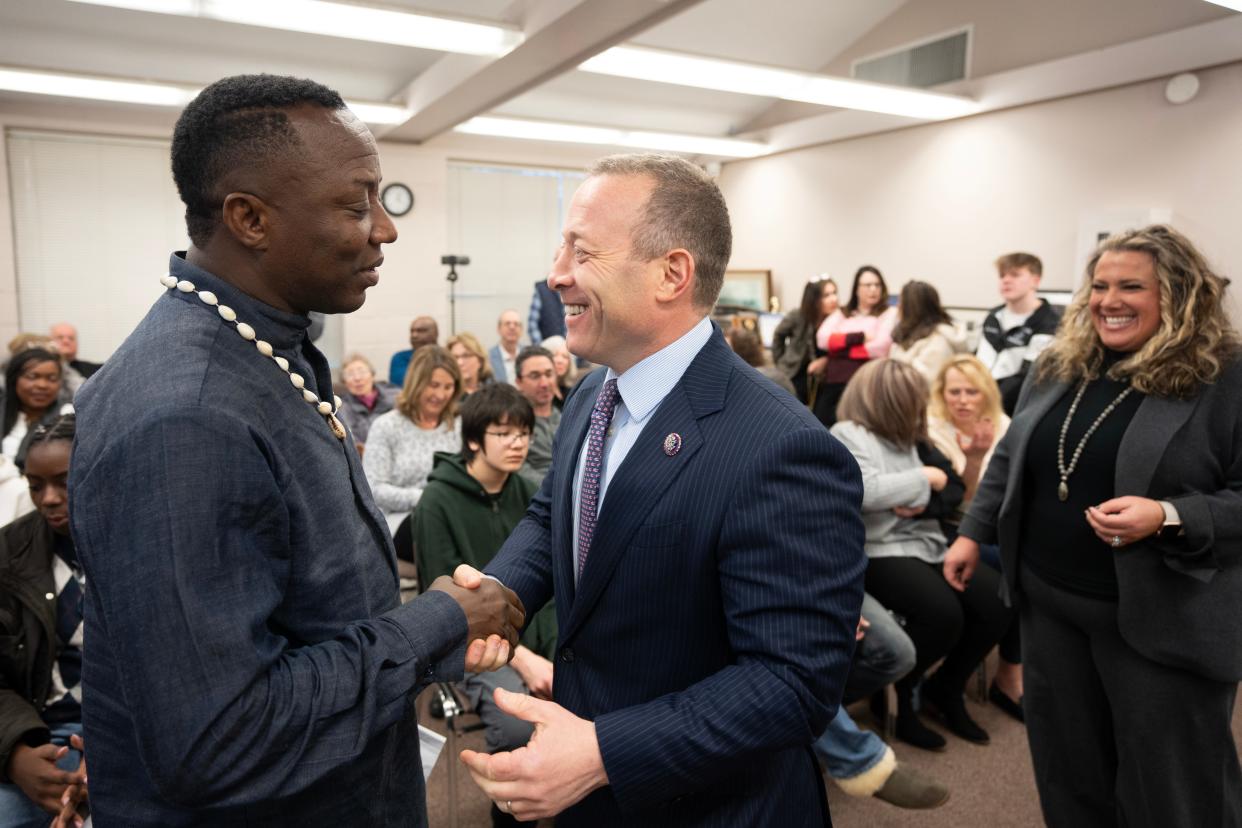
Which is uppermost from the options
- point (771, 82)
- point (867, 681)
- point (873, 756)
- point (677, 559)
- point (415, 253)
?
point (771, 82)

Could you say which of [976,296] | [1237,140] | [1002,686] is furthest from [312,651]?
[976,296]

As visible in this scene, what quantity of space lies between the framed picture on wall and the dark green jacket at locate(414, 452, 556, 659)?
6.48 metres

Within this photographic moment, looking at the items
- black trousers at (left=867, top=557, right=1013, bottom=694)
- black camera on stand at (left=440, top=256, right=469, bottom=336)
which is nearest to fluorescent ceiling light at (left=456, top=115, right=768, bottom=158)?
black camera on stand at (left=440, top=256, right=469, bottom=336)

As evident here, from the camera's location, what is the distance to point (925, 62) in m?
7.14

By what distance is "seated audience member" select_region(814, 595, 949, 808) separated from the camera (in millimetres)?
2605

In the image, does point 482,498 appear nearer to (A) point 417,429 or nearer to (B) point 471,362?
(A) point 417,429

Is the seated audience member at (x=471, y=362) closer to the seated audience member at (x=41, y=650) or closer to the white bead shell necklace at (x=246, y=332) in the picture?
the seated audience member at (x=41, y=650)

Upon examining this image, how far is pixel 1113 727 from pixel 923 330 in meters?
3.56

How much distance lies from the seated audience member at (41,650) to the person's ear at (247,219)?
121 centimetres

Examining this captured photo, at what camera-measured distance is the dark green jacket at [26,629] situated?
69.2 inches

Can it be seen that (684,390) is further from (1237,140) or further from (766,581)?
(1237,140)

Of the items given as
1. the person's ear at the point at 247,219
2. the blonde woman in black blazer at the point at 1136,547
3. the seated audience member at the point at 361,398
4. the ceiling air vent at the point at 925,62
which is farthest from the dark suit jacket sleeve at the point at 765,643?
the ceiling air vent at the point at 925,62

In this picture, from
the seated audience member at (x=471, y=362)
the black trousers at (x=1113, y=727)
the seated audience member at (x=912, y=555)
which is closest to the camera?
the black trousers at (x=1113, y=727)

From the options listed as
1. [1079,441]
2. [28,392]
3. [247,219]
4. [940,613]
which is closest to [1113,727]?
[1079,441]
